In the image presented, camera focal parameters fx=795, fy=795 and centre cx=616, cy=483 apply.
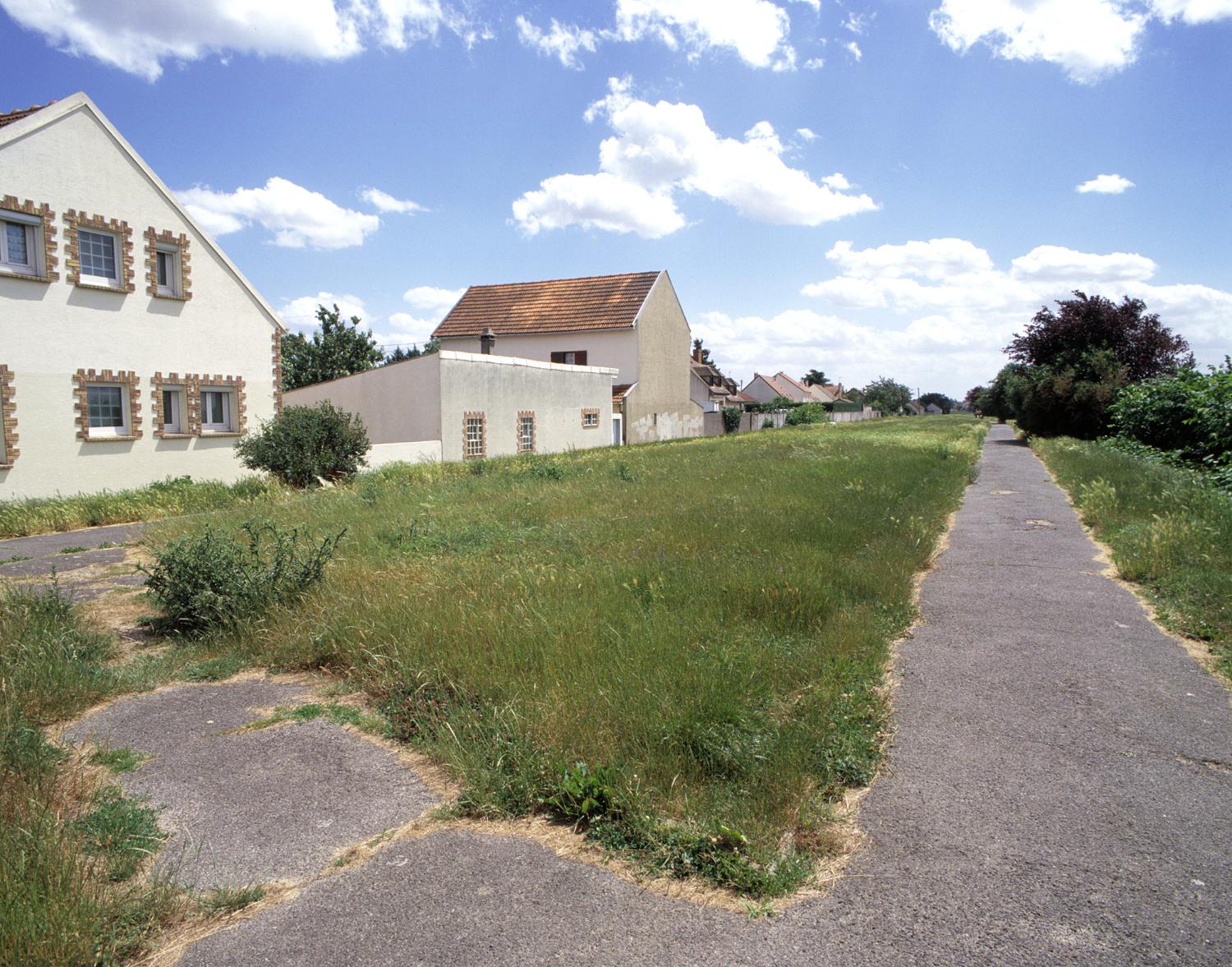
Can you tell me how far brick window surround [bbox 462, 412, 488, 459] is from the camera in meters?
28.1

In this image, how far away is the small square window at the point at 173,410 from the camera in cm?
2000

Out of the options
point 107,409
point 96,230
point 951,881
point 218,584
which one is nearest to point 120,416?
point 107,409

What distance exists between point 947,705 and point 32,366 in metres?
19.1

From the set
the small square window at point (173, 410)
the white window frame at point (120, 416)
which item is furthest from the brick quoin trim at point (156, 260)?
the white window frame at point (120, 416)

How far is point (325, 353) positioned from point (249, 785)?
46.0 metres

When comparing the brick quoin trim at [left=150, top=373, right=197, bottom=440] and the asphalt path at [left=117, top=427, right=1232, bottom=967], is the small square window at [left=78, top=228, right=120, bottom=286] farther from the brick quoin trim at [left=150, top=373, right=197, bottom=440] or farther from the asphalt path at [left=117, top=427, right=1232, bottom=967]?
the asphalt path at [left=117, top=427, right=1232, bottom=967]

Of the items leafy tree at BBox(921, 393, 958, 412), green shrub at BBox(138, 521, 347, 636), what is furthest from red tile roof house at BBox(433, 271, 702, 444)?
leafy tree at BBox(921, 393, 958, 412)

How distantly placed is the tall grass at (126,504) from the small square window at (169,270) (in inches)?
210

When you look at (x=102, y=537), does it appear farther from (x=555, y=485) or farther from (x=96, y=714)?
(x=96, y=714)

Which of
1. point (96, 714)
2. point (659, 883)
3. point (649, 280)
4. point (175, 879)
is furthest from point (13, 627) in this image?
point (649, 280)

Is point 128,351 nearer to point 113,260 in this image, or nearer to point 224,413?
point 113,260

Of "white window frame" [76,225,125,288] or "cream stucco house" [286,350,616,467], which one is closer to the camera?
"white window frame" [76,225,125,288]

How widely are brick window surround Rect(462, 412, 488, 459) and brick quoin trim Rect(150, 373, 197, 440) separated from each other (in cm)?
951

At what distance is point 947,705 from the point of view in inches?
204
